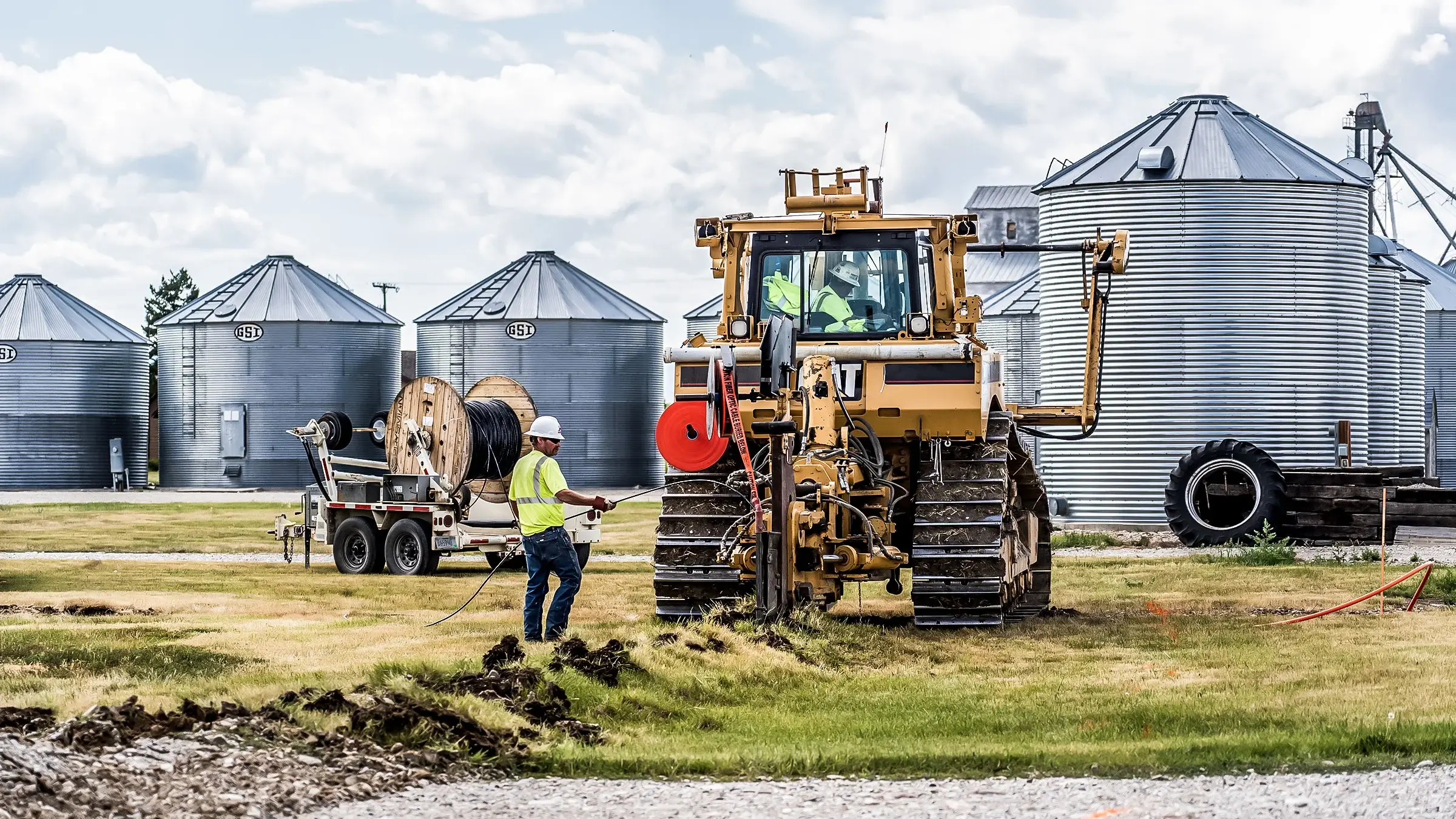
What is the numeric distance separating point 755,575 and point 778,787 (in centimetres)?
550

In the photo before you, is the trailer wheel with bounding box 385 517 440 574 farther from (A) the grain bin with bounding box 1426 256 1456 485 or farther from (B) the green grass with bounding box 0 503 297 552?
(A) the grain bin with bounding box 1426 256 1456 485

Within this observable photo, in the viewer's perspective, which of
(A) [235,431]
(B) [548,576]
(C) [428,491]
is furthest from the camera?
(A) [235,431]

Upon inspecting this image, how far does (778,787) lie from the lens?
8953 mm

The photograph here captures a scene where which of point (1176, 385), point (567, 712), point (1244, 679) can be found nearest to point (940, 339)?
point (1244, 679)

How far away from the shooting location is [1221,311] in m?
30.8

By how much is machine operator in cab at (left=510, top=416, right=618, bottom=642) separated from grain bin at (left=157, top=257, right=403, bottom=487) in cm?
3951

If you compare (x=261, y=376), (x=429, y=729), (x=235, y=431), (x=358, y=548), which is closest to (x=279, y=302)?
(x=261, y=376)

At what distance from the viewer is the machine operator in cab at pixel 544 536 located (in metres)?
14.3

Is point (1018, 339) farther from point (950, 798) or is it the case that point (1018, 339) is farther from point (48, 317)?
point (950, 798)

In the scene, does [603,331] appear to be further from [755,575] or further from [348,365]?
[755,575]

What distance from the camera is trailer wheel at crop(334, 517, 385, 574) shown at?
25031mm

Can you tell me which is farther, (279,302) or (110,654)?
(279,302)

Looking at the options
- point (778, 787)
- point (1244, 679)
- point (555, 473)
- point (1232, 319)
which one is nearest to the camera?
point (778, 787)

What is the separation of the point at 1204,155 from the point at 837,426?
18.3 metres
